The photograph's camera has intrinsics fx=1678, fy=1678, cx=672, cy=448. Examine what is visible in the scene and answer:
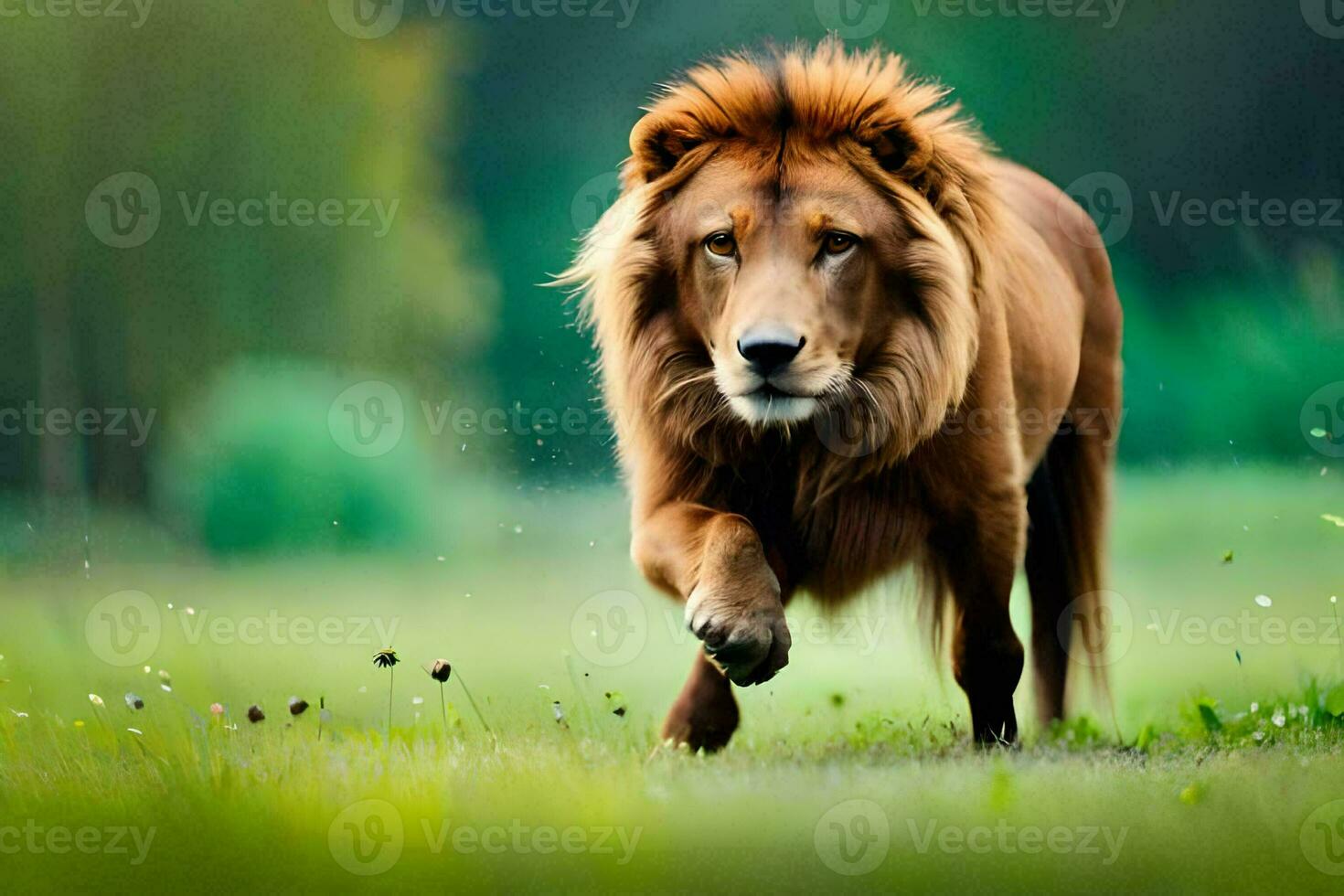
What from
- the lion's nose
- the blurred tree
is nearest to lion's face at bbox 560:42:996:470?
the lion's nose

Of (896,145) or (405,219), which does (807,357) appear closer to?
(896,145)

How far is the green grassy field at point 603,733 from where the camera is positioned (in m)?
5.14

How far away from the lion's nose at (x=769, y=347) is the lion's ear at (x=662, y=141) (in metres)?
0.87

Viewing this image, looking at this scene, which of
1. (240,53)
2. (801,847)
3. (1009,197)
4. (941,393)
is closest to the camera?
(801,847)

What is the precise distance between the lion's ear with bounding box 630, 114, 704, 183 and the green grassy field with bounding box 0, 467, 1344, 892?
1370mm

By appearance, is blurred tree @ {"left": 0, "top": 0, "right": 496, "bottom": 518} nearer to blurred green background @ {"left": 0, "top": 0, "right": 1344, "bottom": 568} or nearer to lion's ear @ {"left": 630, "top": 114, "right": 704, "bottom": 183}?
blurred green background @ {"left": 0, "top": 0, "right": 1344, "bottom": 568}

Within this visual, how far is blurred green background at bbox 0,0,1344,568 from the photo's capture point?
5.99 m

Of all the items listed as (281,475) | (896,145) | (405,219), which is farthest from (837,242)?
(281,475)

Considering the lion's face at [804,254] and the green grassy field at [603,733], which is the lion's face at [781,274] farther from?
the green grassy field at [603,733]

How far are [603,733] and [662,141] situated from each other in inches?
81.1

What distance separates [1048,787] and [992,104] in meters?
2.59

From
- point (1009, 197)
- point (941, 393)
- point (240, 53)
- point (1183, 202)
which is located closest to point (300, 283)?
point (240, 53)

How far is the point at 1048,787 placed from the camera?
17.2 feet

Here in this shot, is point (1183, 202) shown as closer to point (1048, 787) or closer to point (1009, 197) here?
point (1009, 197)
